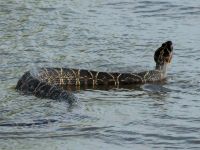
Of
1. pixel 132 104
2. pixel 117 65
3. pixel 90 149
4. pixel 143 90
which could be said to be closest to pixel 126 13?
pixel 117 65

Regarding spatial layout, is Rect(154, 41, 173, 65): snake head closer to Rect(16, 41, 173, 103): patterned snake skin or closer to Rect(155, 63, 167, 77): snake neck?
Rect(155, 63, 167, 77): snake neck

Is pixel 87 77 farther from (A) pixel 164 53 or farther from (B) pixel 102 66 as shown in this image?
(A) pixel 164 53

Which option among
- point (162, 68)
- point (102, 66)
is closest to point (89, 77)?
point (102, 66)

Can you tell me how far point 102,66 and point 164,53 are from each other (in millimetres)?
1159

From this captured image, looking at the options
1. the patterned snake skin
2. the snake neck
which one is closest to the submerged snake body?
the patterned snake skin

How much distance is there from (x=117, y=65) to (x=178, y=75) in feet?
4.02

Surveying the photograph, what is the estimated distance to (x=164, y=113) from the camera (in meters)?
11.7

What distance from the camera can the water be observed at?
33.9 ft

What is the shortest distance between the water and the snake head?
222 millimetres

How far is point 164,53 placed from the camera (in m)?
14.8

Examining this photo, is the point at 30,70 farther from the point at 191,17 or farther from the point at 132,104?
the point at 191,17

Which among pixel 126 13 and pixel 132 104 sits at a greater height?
pixel 126 13

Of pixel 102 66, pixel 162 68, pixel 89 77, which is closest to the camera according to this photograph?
pixel 89 77

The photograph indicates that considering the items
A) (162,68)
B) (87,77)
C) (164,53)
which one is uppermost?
(164,53)
